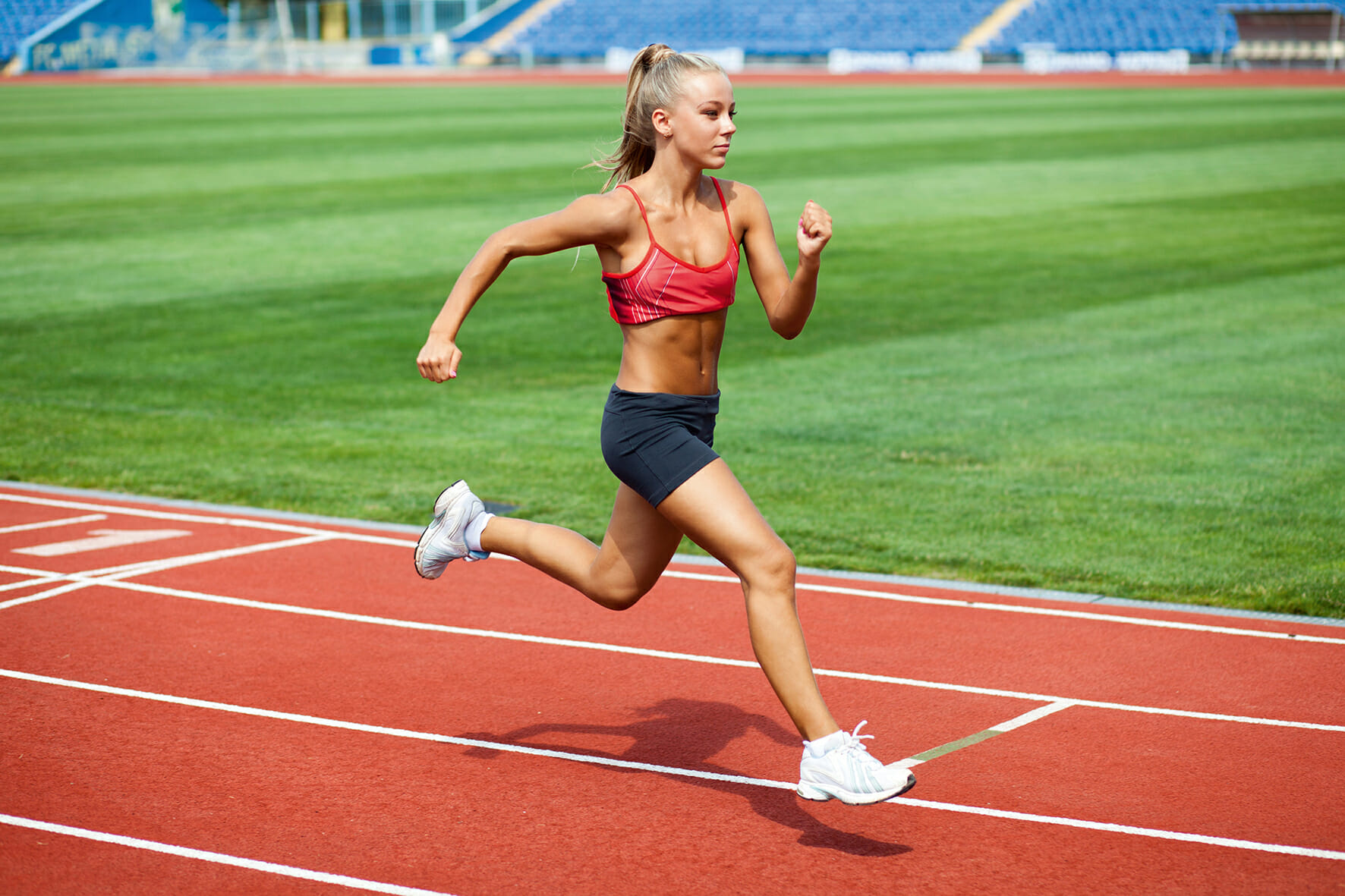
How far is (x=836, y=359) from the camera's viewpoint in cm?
1296

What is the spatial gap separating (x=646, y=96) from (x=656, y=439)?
3.46 ft

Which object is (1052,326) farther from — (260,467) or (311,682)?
(311,682)

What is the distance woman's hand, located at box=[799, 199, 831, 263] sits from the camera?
177 inches

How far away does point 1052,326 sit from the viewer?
1426 cm

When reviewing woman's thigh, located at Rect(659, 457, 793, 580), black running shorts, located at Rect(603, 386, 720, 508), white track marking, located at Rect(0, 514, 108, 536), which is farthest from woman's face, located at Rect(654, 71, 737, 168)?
white track marking, located at Rect(0, 514, 108, 536)

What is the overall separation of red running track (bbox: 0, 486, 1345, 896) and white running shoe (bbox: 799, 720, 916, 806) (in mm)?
251

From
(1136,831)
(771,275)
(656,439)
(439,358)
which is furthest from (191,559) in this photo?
(1136,831)

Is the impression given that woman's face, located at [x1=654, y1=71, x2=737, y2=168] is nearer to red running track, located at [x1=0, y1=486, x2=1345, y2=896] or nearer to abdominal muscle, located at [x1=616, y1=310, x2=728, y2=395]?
abdominal muscle, located at [x1=616, y1=310, x2=728, y2=395]

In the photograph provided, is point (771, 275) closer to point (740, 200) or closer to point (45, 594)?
point (740, 200)

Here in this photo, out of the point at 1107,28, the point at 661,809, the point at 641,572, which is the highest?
the point at 1107,28

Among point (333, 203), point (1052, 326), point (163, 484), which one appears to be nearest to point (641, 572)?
point (163, 484)

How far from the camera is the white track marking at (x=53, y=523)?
8.28 meters

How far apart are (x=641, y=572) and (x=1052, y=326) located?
10047mm

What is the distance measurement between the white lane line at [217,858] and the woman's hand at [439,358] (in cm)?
142
